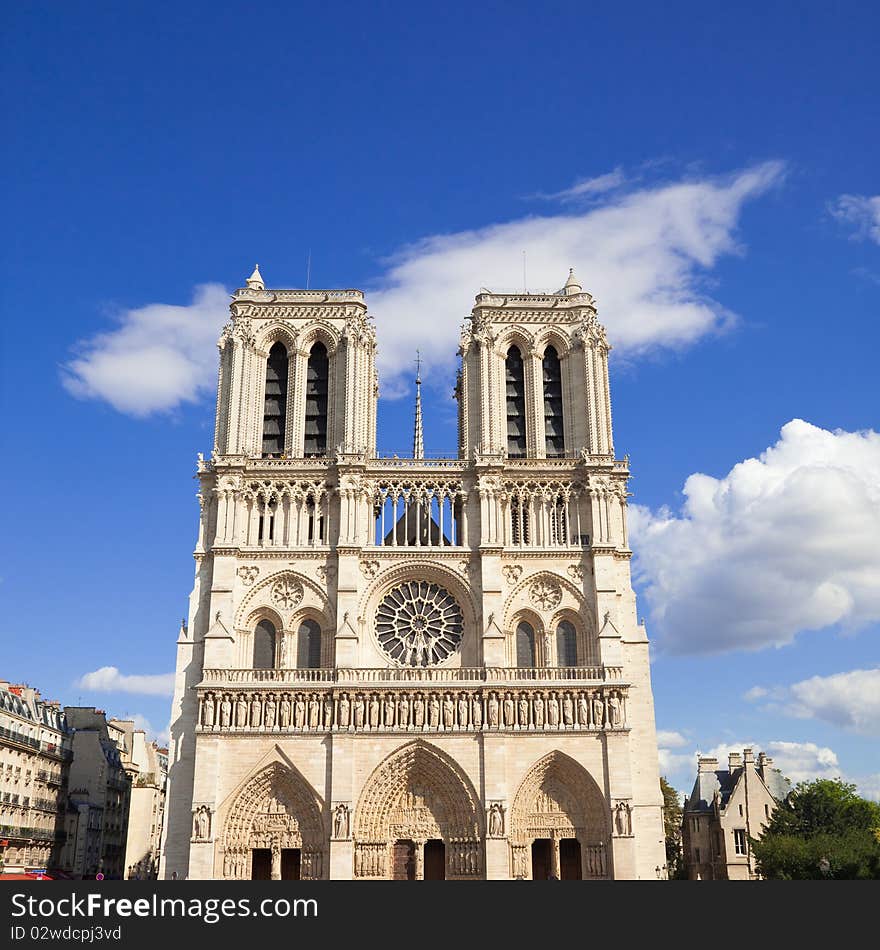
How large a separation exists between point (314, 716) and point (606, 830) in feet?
39.5

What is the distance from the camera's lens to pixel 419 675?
44469 mm

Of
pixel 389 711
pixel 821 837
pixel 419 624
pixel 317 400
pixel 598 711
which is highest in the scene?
pixel 317 400

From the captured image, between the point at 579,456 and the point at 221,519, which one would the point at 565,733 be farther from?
the point at 221,519

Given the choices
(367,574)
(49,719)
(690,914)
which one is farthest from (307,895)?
(49,719)

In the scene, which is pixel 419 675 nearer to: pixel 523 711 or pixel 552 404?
pixel 523 711

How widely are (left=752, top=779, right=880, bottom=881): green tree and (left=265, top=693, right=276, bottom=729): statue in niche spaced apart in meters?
19.8

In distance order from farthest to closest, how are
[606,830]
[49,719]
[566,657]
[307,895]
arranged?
[49,719] → [566,657] → [606,830] → [307,895]

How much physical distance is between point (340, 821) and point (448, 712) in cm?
581

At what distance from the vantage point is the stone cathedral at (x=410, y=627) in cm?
4278

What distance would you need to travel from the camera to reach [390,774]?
1708 inches

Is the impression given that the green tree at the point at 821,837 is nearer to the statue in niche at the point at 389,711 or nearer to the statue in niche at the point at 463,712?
the statue in niche at the point at 463,712

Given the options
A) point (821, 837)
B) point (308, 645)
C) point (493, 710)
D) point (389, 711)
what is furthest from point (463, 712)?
point (821, 837)

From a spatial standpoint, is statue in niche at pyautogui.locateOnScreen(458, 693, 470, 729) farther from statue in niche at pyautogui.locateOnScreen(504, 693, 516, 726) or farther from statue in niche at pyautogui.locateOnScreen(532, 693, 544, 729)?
statue in niche at pyautogui.locateOnScreen(532, 693, 544, 729)

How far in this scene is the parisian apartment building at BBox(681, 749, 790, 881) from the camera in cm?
5209
